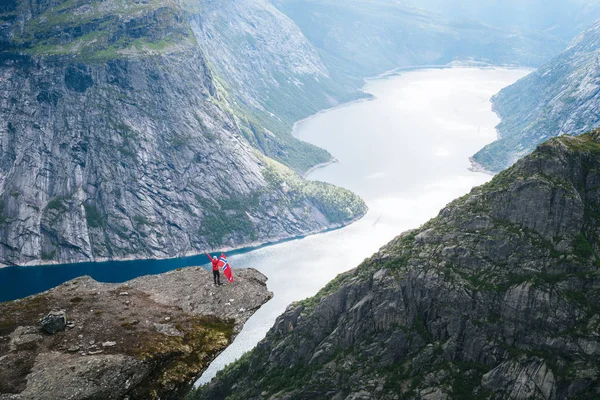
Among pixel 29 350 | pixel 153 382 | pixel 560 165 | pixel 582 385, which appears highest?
pixel 560 165

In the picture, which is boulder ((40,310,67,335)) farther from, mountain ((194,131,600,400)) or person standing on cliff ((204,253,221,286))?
mountain ((194,131,600,400))

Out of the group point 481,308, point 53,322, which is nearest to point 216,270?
point 53,322

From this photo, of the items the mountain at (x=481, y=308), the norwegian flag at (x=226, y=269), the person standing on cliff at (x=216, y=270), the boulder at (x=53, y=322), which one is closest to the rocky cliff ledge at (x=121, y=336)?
the boulder at (x=53, y=322)

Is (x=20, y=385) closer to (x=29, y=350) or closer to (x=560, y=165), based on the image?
(x=29, y=350)

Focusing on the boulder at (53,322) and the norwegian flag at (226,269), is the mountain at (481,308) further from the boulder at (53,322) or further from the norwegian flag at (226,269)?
the boulder at (53,322)

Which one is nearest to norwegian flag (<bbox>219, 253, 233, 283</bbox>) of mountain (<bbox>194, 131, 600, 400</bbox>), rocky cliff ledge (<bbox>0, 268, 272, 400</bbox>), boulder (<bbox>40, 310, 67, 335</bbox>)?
rocky cliff ledge (<bbox>0, 268, 272, 400</bbox>)

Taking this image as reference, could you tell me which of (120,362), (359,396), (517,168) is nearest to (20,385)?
(120,362)
